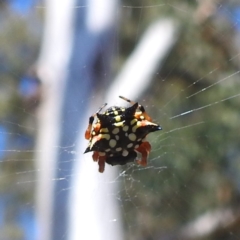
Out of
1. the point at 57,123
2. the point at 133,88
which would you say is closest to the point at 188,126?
the point at 133,88

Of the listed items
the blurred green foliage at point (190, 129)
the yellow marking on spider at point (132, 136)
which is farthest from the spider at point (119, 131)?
the blurred green foliage at point (190, 129)

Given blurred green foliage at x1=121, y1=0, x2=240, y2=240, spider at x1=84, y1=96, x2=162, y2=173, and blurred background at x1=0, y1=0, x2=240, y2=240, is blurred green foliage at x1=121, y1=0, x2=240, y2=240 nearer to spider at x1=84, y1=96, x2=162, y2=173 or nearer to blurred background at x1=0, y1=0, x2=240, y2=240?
blurred background at x1=0, y1=0, x2=240, y2=240

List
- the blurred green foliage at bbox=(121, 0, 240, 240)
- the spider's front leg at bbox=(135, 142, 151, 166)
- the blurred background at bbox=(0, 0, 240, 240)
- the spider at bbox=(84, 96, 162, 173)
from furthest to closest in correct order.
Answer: the blurred green foliage at bbox=(121, 0, 240, 240) < the blurred background at bbox=(0, 0, 240, 240) < the spider's front leg at bbox=(135, 142, 151, 166) < the spider at bbox=(84, 96, 162, 173)

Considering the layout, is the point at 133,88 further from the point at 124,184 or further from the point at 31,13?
the point at 31,13

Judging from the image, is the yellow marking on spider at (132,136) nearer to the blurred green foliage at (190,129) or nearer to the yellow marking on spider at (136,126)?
the yellow marking on spider at (136,126)

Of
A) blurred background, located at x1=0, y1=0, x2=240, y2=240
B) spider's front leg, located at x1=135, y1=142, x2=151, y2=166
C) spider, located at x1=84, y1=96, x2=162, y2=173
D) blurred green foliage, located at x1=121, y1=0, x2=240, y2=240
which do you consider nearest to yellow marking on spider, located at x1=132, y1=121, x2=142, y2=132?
spider, located at x1=84, y1=96, x2=162, y2=173

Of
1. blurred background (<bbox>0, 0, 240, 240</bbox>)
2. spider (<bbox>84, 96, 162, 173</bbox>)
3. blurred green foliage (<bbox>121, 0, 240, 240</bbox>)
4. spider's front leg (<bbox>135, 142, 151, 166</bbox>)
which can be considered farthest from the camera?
blurred green foliage (<bbox>121, 0, 240, 240</bbox>)

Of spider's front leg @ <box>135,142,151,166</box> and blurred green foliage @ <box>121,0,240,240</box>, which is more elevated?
blurred green foliage @ <box>121,0,240,240</box>
